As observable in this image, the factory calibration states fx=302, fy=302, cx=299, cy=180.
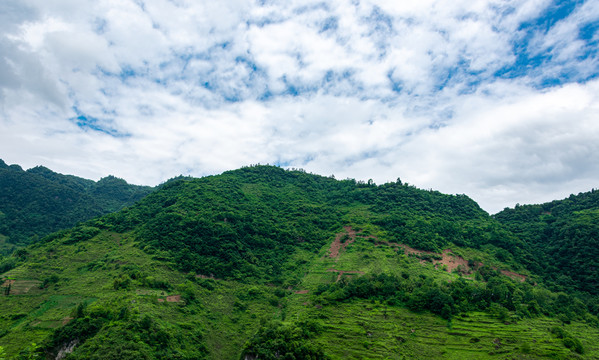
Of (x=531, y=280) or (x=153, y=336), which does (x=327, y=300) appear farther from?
(x=531, y=280)

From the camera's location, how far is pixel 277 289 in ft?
211

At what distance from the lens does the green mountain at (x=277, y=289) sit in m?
40.6

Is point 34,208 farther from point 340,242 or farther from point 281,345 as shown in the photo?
point 281,345

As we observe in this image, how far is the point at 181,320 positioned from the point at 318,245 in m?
43.4

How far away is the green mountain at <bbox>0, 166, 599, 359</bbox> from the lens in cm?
4059

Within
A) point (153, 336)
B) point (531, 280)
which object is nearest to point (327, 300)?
point (153, 336)

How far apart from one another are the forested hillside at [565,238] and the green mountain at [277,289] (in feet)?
18.0

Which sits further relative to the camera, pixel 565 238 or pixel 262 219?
pixel 262 219

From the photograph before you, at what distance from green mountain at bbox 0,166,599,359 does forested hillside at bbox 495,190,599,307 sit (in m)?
5.49

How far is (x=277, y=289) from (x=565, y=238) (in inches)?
3022

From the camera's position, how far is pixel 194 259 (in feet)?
217

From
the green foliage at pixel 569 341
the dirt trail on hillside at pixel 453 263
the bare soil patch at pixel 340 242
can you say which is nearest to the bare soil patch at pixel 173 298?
the bare soil patch at pixel 340 242

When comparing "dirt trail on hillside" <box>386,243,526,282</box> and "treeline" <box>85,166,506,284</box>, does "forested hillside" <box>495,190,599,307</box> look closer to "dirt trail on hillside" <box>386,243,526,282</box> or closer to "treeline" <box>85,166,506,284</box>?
"dirt trail on hillside" <box>386,243,526,282</box>

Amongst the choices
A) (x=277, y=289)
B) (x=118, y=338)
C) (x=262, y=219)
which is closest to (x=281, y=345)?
(x=118, y=338)
